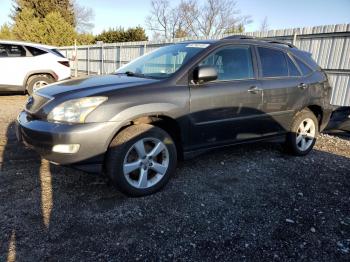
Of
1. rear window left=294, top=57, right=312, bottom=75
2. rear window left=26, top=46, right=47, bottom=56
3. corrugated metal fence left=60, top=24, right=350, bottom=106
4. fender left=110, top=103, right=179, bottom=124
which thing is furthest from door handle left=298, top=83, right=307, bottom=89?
rear window left=26, top=46, right=47, bottom=56

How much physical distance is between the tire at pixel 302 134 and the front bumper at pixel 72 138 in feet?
9.70

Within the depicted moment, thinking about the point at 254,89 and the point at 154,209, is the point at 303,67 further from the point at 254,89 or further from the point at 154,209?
the point at 154,209

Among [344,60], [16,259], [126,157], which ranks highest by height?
[344,60]

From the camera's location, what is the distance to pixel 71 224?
2.74 m

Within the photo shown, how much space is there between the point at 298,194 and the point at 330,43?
19.4 ft

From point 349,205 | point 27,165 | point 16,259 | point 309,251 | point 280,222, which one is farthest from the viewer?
point 27,165

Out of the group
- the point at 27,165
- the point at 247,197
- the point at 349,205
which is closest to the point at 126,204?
the point at 247,197

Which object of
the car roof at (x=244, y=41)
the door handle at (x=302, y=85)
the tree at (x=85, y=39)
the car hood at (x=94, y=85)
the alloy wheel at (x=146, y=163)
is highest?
the tree at (x=85, y=39)

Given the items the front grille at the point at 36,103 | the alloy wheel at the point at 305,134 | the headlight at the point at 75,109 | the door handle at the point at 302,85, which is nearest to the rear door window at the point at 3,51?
the front grille at the point at 36,103

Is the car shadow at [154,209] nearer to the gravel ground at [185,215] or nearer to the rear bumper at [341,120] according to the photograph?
the gravel ground at [185,215]

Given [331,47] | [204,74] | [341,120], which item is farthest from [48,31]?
[204,74]

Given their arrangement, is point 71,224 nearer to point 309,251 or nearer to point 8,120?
point 309,251

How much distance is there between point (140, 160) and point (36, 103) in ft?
4.25

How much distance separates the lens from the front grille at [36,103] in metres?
3.21
